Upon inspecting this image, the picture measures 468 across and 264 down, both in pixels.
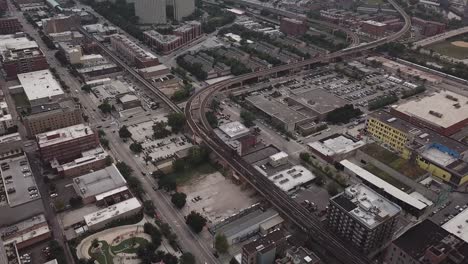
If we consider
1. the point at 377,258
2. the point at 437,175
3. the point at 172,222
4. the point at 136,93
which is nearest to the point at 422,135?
the point at 437,175

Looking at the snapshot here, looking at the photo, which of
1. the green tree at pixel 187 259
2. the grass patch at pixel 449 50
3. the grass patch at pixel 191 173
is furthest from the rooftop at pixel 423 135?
the grass patch at pixel 449 50

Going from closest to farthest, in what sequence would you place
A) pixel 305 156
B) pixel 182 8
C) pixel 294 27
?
pixel 305 156
pixel 294 27
pixel 182 8

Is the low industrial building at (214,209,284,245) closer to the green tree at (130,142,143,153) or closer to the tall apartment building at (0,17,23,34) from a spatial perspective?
the green tree at (130,142,143,153)

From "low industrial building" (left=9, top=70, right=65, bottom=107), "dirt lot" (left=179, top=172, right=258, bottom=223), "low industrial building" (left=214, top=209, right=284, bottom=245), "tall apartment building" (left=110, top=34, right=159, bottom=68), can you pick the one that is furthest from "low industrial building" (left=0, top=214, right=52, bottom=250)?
"tall apartment building" (left=110, top=34, right=159, bottom=68)

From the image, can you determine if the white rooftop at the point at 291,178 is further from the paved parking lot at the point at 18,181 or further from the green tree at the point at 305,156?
the paved parking lot at the point at 18,181

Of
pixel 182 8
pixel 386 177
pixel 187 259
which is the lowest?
pixel 187 259

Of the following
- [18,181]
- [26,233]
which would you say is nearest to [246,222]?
[26,233]

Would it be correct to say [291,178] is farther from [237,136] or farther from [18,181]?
[18,181]
